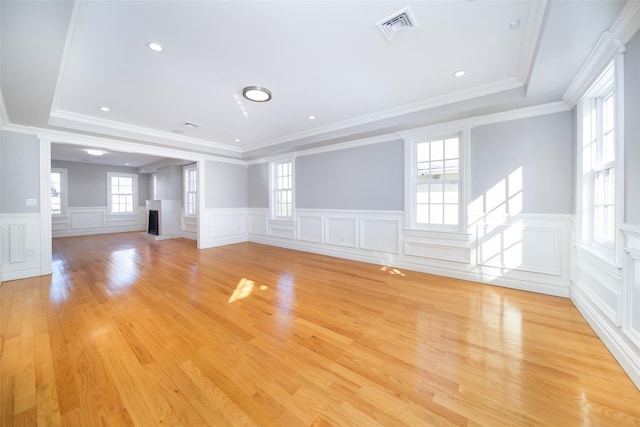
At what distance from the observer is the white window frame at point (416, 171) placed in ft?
11.3

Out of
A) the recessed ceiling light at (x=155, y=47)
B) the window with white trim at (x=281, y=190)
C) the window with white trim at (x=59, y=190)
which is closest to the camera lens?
the recessed ceiling light at (x=155, y=47)

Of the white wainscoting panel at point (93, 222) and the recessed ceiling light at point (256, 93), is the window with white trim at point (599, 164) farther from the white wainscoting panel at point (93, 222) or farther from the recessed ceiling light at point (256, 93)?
the white wainscoting panel at point (93, 222)

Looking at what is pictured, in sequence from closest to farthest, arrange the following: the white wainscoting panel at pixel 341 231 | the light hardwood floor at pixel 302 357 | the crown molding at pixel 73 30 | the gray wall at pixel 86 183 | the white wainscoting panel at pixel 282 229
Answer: the light hardwood floor at pixel 302 357
the crown molding at pixel 73 30
the white wainscoting panel at pixel 341 231
the white wainscoting panel at pixel 282 229
the gray wall at pixel 86 183

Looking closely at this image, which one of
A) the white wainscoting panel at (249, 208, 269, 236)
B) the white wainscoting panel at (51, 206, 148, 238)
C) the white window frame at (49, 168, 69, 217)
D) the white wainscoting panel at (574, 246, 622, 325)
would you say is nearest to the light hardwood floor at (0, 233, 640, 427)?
the white wainscoting panel at (574, 246, 622, 325)

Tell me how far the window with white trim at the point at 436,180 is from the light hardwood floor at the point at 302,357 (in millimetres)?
1085

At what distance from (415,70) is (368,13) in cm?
101

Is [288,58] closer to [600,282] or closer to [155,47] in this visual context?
[155,47]

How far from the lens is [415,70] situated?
256 centimetres

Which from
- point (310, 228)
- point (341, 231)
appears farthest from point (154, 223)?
point (341, 231)

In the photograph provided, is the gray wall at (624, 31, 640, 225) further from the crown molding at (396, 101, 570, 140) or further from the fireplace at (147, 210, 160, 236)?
the fireplace at (147, 210, 160, 236)

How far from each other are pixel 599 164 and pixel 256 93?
12.3 ft

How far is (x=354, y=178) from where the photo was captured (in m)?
4.69

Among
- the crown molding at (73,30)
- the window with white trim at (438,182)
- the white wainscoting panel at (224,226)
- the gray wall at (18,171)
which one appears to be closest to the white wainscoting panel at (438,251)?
the window with white trim at (438,182)

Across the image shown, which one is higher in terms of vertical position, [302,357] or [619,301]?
[619,301]
